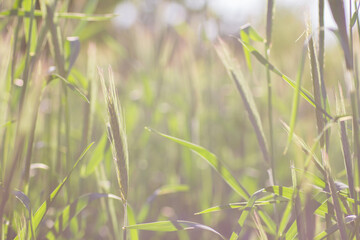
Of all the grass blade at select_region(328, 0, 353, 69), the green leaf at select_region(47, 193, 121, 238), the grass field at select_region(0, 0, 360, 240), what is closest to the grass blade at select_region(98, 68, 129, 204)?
the grass field at select_region(0, 0, 360, 240)

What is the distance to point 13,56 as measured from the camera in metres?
0.50

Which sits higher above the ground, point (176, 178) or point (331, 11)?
point (331, 11)

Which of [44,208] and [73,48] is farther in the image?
[73,48]

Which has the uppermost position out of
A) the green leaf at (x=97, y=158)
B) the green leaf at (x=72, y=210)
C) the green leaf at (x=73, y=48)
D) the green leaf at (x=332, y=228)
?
the green leaf at (x=73, y=48)

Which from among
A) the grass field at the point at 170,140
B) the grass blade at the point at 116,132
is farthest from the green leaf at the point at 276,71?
the grass blade at the point at 116,132

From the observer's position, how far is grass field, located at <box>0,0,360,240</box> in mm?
392

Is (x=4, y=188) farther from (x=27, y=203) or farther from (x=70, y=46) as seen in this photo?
(x=70, y=46)

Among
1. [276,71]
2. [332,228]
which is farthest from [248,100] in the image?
[332,228]

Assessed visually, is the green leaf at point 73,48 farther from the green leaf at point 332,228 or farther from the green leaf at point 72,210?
the green leaf at point 332,228

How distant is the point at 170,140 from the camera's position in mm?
1067

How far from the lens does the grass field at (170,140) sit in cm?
39

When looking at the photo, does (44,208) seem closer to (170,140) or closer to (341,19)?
(341,19)

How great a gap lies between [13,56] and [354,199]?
419mm

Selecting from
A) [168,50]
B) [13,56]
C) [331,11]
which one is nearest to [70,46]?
[13,56]
